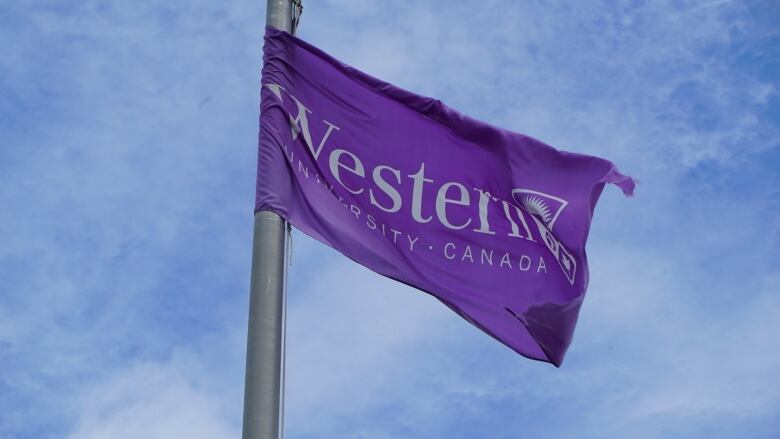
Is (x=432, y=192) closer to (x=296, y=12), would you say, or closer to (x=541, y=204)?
(x=541, y=204)

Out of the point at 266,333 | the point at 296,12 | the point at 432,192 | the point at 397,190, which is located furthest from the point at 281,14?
the point at 266,333

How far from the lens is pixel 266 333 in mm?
8602

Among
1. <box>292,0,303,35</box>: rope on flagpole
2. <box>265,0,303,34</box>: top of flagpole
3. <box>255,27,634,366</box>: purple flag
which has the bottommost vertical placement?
<box>255,27,634,366</box>: purple flag

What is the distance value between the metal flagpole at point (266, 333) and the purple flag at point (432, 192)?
355 millimetres

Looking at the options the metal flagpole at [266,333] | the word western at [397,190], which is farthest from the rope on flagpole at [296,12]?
the metal flagpole at [266,333]

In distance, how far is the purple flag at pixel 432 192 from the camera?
10.8 meters

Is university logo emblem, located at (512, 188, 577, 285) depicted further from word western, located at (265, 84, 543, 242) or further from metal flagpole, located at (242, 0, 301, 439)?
metal flagpole, located at (242, 0, 301, 439)

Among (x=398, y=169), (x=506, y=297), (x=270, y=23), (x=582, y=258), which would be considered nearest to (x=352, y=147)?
(x=398, y=169)

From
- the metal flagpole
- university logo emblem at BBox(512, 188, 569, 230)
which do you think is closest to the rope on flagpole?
the metal flagpole

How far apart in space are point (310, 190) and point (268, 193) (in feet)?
3.01

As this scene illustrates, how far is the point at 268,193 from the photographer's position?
9.80 metres

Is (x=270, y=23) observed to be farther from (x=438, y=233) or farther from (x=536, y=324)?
(x=536, y=324)

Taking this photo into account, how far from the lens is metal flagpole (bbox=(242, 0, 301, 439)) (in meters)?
8.12

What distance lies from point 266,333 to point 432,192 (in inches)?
152
